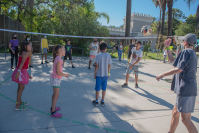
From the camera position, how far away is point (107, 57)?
3775 mm

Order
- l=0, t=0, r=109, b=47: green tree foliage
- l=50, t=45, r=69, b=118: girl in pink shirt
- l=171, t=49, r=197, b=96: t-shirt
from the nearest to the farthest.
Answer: l=171, t=49, r=197, b=96: t-shirt → l=50, t=45, r=69, b=118: girl in pink shirt → l=0, t=0, r=109, b=47: green tree foliage

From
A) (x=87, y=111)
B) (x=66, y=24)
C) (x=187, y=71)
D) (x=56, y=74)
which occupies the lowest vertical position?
(x=87, y=111)

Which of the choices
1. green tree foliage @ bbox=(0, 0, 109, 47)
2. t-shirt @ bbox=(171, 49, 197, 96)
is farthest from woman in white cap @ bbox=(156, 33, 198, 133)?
green tree foliage @ bbox=(0, 0, 109, 47)

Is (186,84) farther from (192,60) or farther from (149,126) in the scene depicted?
(149,126)

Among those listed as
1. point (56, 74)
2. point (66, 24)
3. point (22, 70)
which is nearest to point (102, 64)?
point (56, 74)

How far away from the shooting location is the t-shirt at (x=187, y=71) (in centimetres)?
226

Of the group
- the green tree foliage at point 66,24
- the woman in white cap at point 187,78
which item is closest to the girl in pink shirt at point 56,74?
the woman in white cap at point 187,78

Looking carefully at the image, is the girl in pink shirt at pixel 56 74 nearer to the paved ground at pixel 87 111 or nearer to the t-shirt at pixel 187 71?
the paved ground at pixel 87 111

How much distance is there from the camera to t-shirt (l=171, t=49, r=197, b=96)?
2264mm

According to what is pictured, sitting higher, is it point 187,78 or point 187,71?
point 187,71

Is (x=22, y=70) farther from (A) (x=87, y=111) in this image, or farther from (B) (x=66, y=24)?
(B) (x=66, y=24)

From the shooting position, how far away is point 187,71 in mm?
2332

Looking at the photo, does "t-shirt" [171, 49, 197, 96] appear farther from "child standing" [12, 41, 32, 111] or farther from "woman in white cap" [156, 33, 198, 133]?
"child standing" [12, 41, 32, 111]

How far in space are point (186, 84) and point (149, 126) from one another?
1.24 metres
